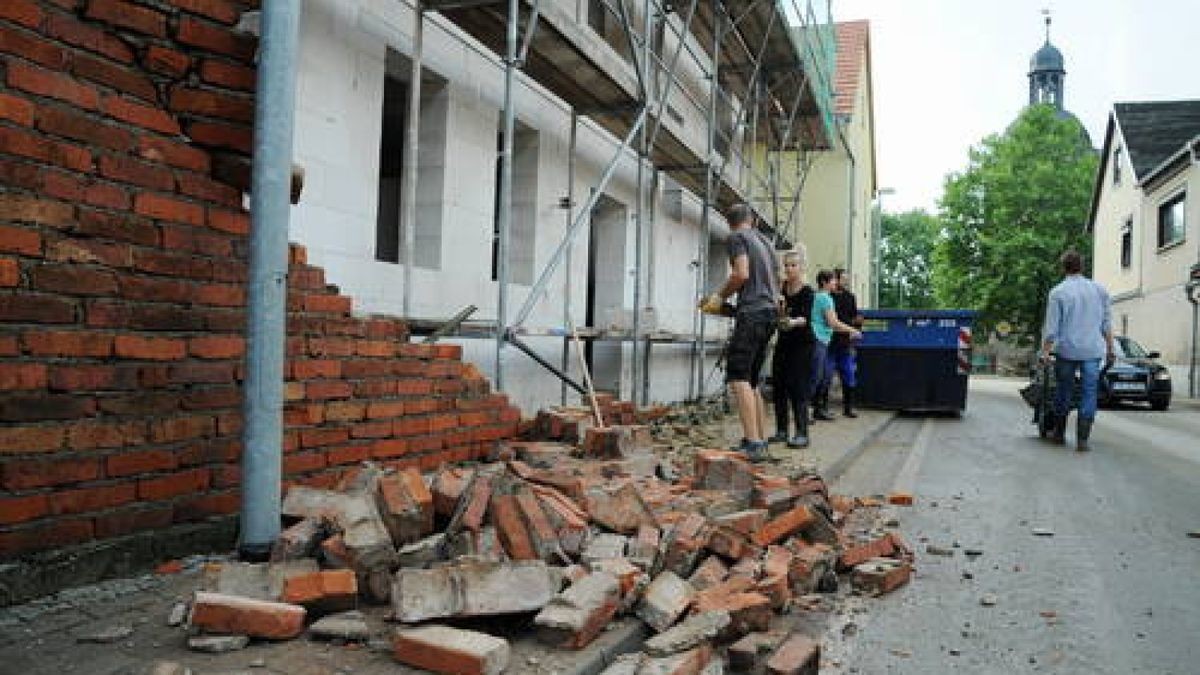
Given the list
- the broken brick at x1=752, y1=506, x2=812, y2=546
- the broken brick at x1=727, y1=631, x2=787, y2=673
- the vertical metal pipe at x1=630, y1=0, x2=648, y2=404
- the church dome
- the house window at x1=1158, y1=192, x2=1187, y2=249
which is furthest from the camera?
the church dome

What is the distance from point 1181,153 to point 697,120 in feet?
55.0

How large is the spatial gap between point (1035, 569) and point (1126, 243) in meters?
30.5

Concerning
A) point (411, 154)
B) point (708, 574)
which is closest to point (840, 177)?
point (411, 154)

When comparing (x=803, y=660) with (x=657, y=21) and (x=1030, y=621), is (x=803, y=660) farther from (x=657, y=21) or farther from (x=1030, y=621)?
(x=657, y=21)

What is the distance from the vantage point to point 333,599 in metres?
2.62

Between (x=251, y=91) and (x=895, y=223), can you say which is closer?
(x=251, y=91)

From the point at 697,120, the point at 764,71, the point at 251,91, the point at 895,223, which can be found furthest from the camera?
the point at 895,223

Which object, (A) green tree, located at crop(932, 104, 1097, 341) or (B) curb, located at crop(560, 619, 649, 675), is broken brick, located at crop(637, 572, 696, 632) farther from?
(A) green tree, located at crop(932, 104, 1097, 341)

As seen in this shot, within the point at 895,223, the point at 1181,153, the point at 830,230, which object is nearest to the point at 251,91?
the point at 830,230

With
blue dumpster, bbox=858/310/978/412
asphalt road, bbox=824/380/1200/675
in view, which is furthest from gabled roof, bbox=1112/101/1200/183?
asphalt road, bbox=824/380/1200/675

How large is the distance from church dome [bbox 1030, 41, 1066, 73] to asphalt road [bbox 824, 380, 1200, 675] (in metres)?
71.7

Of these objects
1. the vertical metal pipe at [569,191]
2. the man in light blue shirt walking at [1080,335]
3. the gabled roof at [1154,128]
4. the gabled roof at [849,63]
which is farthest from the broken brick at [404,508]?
the gabled roof at [1154,128]

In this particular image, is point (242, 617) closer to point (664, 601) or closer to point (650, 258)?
point (664, 601)

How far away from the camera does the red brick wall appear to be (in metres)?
2.60
